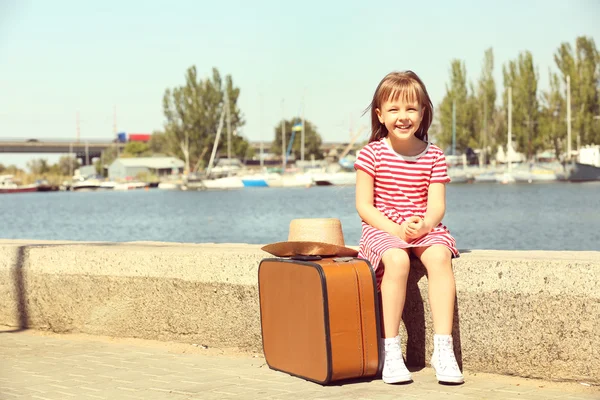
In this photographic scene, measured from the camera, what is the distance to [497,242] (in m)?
32.8

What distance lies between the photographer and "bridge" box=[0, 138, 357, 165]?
5138 inches

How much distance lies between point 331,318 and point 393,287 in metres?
0.34

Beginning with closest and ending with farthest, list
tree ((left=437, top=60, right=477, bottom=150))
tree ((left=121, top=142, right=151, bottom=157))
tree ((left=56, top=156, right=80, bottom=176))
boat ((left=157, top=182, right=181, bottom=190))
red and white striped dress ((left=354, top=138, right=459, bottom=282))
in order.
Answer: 1. red and white striped dress ((left=354, top=138, right=459, bottom=282))
2. tree ((left=437, top=60, right=477, bottom=150))
3. boat ((left=157, top=182, right=181, bottom=190))
4. tree ((left=56, top=156, right=80, bottom=176))
5. tree ((left=121, top=142, right=151, bottom=157))

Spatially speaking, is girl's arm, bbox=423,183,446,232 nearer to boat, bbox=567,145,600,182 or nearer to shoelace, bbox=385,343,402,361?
shoelace, bbox=385,343,402,361

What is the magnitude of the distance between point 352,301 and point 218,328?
3.95 ft

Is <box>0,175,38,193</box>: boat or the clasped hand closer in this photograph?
the clasped hand

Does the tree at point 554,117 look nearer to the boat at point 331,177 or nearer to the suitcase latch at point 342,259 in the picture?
the boat at point 331,177

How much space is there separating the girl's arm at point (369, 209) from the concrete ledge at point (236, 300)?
219 mm

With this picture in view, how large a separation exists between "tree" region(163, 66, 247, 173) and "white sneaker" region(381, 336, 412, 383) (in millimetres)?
96684

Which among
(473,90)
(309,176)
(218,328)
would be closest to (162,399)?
(218,328)

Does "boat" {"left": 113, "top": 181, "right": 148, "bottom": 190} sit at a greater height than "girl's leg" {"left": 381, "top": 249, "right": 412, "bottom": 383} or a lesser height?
lesser

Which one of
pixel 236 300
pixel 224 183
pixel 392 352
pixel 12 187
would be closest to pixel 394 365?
pixel 392 352

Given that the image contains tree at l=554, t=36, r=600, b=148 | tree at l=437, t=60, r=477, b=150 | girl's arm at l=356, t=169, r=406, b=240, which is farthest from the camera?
tree at l=437, t=60, r=477, b=150

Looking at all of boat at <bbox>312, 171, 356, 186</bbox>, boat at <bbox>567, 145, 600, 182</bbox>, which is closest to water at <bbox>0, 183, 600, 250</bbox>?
boat at <bbox>567, 145, 600, 182</bbox>
